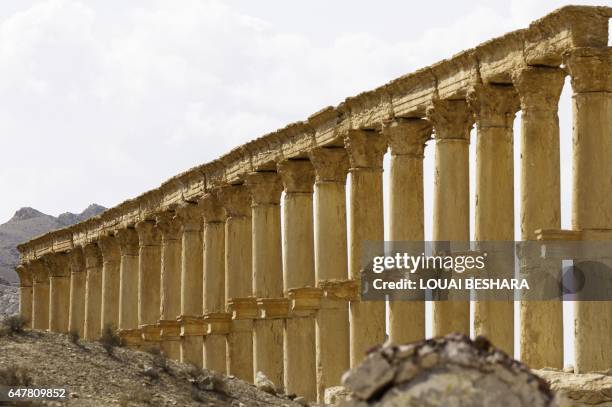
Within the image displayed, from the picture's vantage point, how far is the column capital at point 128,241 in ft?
222

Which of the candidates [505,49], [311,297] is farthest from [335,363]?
[505,49]

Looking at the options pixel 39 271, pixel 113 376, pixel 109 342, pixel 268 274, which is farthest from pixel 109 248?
pixel 113 376

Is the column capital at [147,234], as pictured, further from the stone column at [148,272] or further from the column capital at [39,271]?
the column capital at [39,271]

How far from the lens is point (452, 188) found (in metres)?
38.2

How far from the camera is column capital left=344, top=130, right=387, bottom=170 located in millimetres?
43688

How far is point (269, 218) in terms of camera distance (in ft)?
171

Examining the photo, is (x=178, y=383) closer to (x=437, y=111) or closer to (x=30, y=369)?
(x=30, y=369)

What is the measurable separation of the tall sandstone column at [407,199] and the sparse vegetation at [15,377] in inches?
456

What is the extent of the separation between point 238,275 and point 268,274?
3.41 m

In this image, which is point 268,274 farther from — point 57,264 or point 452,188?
point 57,264

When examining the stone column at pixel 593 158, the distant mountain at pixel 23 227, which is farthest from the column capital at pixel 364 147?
the distant mountain at pixel 23 227

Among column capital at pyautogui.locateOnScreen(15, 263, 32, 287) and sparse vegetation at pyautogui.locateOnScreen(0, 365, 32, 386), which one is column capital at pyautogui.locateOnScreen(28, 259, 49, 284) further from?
sparse vegetation at pyautogui.locateOnScreen(0, 365, 32, 386)

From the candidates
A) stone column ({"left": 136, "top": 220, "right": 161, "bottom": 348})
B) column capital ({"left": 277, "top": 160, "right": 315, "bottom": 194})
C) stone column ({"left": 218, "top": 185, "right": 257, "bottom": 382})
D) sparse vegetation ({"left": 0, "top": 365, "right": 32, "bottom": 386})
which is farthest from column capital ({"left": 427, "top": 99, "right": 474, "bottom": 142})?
stone column ({"left": 136, "top": 220, "right": 161, "bottom": 348})

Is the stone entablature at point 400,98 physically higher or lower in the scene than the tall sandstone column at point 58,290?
higher
